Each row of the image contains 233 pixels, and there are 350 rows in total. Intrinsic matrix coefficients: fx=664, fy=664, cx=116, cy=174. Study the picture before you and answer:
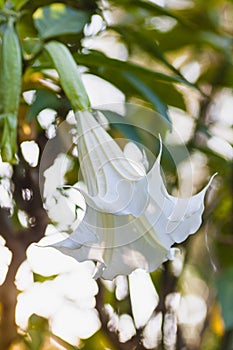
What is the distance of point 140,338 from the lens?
84cm

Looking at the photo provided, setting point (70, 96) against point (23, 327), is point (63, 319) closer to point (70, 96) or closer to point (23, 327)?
point (23, 327)

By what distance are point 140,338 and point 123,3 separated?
1.36 ft

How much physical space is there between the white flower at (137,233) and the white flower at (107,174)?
0.01 m

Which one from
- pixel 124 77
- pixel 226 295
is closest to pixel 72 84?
pixel 124 77

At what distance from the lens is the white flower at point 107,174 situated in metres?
0.51

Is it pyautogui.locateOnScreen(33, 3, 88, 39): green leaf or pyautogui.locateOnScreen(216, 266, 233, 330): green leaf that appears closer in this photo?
pyautogui.locateOnScreen(33, 3, 88, 39): green leaf

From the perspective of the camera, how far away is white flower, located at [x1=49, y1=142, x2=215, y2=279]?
1.68 ft

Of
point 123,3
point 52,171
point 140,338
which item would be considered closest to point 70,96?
point 52,171

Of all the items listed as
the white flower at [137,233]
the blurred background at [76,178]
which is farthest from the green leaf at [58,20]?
the white flower at [137,233]

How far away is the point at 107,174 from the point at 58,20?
22 centimetres

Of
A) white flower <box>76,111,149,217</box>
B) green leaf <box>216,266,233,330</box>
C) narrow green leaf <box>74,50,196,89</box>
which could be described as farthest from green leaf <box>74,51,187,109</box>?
green leaf <box>216,266,233,330</box>

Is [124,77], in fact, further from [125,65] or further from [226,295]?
[226,295]

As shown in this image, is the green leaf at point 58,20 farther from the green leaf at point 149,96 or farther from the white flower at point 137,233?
the white flower at point 137,233

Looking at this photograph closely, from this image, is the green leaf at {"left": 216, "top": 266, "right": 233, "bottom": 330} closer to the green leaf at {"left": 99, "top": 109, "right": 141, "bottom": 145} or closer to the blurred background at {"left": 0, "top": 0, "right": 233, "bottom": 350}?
the blurred background at {"left": 0, "top": 0, "right": 233, "bottom": 350}
